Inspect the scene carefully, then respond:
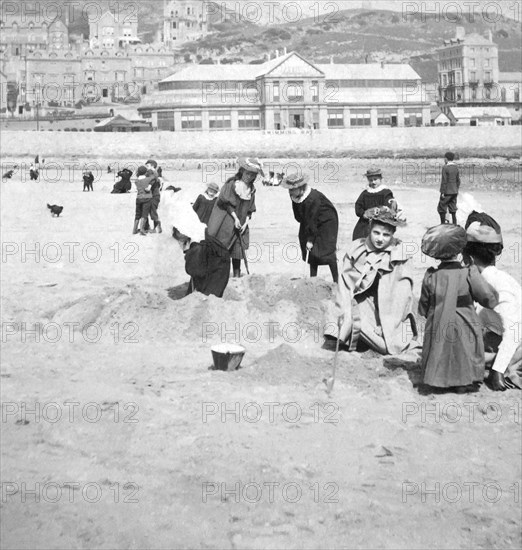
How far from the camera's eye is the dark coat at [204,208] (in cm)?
1052

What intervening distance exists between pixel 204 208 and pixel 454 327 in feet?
17.2

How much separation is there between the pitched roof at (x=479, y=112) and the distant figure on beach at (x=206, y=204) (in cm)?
7509

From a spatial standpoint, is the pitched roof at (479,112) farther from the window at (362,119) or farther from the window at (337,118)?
the window at (337,118)

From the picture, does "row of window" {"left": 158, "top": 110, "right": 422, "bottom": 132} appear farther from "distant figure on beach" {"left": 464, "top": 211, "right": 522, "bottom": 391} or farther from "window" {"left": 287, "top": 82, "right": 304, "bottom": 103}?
"distant figure on beach" {"left": 464, "top": 211, "right": 522, "bottom": 391}

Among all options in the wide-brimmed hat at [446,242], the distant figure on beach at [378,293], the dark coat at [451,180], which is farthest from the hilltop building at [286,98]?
the wide-brimmed hat at [446,242]

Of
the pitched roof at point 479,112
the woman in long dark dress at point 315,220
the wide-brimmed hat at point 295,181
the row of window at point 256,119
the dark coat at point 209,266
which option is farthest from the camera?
Answer: the pitched roof at point 479,112

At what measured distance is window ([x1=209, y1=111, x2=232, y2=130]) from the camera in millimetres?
68500

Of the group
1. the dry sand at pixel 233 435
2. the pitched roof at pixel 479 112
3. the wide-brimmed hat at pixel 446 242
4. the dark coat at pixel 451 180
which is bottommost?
the dry sand at pixel 233 435

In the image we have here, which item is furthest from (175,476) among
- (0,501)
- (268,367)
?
(268,367)

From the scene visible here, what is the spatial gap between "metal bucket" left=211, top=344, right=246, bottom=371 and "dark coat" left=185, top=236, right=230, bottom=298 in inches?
71.8

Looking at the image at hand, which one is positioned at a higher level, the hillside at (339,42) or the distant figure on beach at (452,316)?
the hillside at (339,42)

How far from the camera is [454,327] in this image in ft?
19.5

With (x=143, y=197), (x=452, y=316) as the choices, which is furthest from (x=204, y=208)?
(x=452, y=316)

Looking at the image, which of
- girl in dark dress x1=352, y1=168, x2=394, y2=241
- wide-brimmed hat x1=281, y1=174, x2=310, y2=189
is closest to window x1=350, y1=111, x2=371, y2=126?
girl in dark dress x1=352, y1=168, x2=394, y2=241
